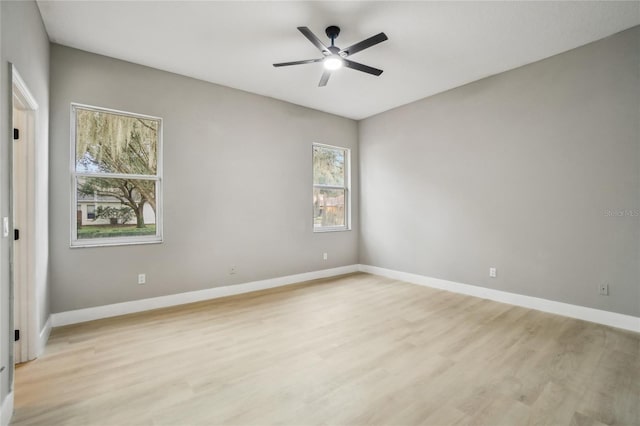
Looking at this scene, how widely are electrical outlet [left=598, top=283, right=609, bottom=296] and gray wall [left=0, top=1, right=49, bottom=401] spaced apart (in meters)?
4.99

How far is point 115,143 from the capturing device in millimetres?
3457

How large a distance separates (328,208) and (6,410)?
4.48 meters

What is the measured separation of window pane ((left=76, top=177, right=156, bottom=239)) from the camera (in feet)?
10.8

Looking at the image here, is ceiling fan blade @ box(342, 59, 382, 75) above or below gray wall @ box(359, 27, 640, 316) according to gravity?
above

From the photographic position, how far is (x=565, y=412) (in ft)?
5.81

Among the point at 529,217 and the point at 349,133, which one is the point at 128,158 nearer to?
the point at 349,133

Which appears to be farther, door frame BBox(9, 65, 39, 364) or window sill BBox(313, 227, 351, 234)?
window sill BBox(313, 227, 351, 234)

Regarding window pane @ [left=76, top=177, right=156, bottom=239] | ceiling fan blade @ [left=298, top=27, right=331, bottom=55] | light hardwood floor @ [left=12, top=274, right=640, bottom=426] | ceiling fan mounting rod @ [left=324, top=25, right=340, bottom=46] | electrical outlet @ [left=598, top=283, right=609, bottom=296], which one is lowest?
light hardwood floor @ [left=12, top=274, right=640, bottom=426]

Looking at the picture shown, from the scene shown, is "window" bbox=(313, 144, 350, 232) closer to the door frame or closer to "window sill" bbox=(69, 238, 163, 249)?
"window sill" bbox=(69, 238, 163, 249)

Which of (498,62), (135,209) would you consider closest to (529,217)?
(498,62)

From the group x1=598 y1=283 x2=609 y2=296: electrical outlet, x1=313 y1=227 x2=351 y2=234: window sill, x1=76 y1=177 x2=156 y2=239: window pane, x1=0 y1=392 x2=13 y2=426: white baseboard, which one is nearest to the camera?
x1=0 y1=392 x2=13 y2=426: white baseboard

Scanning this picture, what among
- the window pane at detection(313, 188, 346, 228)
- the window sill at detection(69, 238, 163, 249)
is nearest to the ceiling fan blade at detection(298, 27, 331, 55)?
the window pane at detection(313, 188, 346, 228)

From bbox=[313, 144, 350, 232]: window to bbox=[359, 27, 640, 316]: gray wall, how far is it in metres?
0.97

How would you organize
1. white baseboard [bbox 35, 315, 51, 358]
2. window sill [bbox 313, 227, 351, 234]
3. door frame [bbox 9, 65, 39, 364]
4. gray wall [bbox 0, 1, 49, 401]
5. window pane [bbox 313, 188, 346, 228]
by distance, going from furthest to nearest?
window pane [bbox 313, 188, 346, 228] < window sill [bbox 313, 227, 351, 234] < white baseboard [bbox 35, 315, 51, 358] < door frame [bbox 9, 65, 39, 364] < gray wall [bbox 0, 1, 49, 401]
